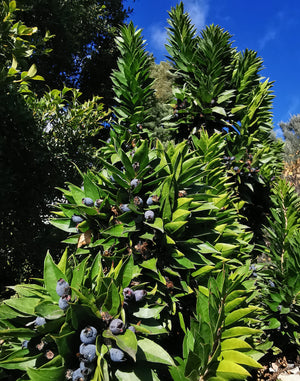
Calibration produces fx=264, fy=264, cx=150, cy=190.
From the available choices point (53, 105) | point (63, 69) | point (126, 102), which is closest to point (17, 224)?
point (53, 105)

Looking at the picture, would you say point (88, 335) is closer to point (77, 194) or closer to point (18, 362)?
point (18, 362)

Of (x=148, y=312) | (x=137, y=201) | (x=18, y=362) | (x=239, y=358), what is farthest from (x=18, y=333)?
(x=239, y=358)

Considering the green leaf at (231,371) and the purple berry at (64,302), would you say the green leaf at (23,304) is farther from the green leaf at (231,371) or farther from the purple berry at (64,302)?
the green leaf at (231,371)

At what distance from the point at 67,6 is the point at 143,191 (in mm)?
6550

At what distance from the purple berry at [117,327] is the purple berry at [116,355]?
0.05 meters

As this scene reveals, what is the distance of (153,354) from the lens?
92cm

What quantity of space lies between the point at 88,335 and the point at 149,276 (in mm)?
504

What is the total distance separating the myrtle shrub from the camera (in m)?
0.92

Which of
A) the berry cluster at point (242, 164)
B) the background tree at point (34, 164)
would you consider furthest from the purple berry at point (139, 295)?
the background tree at point (34, 164)

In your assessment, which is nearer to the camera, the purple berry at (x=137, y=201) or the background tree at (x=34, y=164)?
the purple berry at (x=137, y=201)

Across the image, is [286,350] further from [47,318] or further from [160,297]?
[47,318]

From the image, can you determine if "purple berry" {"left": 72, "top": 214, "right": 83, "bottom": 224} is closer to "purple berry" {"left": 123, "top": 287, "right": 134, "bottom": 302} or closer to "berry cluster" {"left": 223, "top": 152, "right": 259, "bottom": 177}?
"purple berry" {"left": 123, "top": 287, "right": 134, "bottom": 302}

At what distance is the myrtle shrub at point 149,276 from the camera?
92cm

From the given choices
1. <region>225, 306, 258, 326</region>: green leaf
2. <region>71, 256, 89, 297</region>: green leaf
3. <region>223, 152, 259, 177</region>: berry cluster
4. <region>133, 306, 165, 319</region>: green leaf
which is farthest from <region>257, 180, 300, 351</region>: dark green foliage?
<region>71, 256, 89, 297</region>: green leaf
